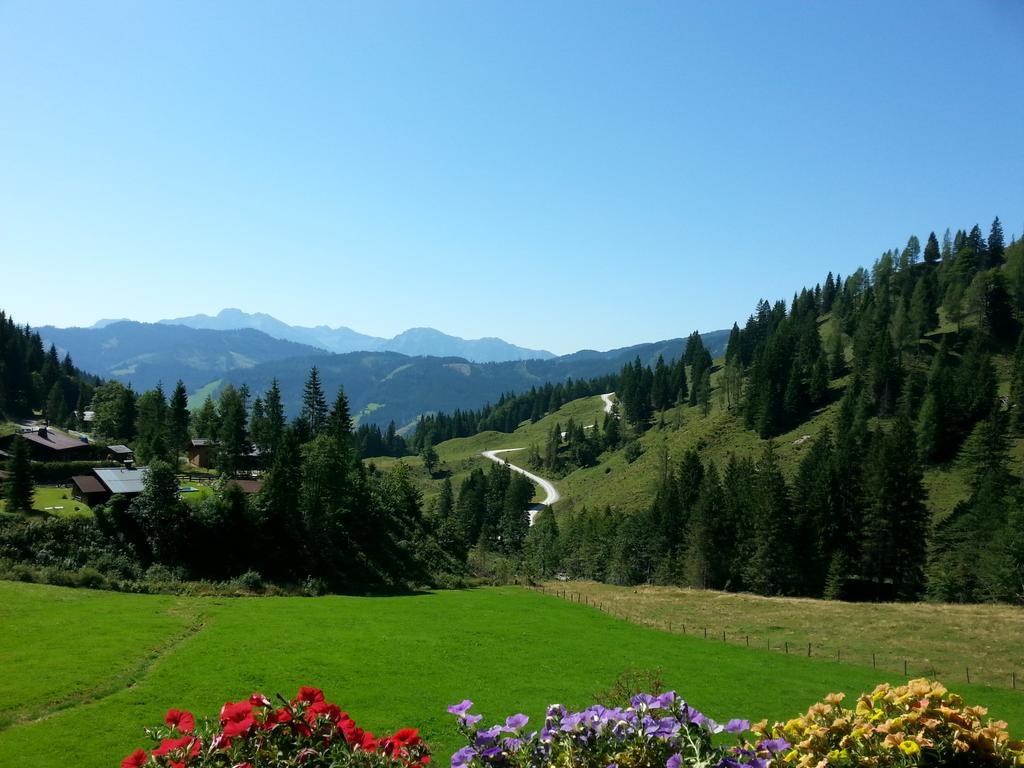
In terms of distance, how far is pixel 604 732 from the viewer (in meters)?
4.96

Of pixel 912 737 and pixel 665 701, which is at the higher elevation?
pixel 665 701

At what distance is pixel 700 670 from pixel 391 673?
1793cm

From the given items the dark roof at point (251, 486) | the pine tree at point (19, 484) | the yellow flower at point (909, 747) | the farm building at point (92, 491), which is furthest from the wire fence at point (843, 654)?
the pine tree at point (19, 484)

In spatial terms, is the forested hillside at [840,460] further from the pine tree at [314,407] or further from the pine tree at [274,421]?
the pine tree at [274,421]

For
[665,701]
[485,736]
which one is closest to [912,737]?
[665,701]

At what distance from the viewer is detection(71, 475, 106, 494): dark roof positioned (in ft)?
190

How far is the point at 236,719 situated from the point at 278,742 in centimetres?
42

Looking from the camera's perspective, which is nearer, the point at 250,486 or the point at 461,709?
the point at 461,709

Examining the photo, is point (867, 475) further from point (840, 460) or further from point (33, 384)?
point (33, 384)

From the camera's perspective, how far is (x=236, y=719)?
526 cm

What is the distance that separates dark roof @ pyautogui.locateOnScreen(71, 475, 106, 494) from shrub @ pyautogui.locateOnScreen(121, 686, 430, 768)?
2536 inches

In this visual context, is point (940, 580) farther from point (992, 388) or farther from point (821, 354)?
point (821, 354)

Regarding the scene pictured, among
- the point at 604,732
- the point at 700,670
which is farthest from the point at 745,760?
the point at 700,670

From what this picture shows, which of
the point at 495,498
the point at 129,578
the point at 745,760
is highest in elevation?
the point at 745,760
